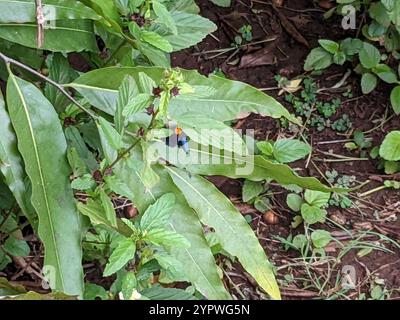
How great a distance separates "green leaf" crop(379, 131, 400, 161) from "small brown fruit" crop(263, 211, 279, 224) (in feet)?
1.38

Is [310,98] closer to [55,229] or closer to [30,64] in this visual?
[30,64]

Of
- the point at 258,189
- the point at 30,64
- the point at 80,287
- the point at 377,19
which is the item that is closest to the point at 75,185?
the point at 80,287

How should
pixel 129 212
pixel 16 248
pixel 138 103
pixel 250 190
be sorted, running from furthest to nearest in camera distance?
1. pixel 250 190
2. pixel 129 212
3. pixel 16 248
4. pixel 138 103

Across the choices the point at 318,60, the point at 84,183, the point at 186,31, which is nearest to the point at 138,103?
the point at 84,183

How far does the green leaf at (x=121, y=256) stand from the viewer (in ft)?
4.23

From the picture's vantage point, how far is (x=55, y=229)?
1343 millimetres

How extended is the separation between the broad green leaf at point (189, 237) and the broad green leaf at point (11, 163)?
20 centimetres

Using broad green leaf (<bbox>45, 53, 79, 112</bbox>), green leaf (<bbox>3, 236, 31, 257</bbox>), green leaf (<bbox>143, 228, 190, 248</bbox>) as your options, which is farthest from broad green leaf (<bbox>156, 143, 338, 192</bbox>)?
green leaf (<bbox>3, 236, 31, 257</bbox>)

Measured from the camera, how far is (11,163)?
1.36 m

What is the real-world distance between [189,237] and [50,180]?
1.01 feet

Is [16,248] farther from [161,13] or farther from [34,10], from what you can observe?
[161,13]

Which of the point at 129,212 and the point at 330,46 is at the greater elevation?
the point at 330,46

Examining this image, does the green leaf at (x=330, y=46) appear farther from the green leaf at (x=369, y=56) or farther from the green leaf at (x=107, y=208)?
the green leaf at (x=107, y=208)

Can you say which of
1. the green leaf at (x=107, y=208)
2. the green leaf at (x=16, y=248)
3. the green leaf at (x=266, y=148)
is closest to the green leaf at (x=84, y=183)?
the green leaf at (x=107, y=208)
